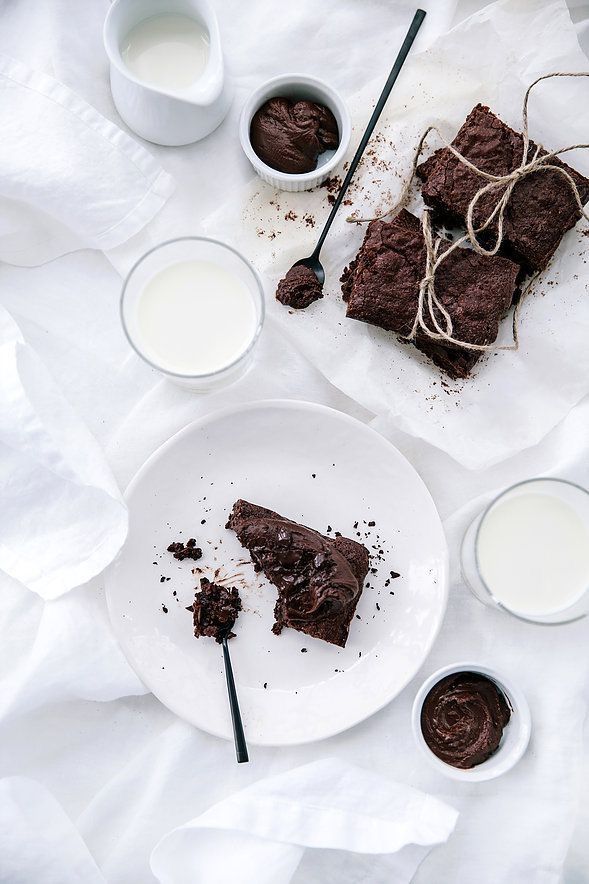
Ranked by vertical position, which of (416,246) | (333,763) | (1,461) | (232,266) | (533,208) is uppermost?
(533,208)

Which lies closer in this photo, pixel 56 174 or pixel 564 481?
pixel 564 481

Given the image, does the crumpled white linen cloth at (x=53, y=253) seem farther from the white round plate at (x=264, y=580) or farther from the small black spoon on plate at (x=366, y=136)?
the small black spoon on plate at (x=366, y=136)

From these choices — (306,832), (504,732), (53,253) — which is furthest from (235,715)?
(53,253)

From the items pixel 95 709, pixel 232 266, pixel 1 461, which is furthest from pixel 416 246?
pixel 95 709

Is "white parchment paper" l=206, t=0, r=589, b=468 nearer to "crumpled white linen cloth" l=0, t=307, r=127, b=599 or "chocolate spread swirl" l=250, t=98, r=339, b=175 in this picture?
"chocolate spread swirl" l=250, t=98, r=339, b=175

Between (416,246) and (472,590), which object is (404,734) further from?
(416,246)

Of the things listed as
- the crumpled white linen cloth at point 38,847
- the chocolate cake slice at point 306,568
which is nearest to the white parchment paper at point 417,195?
the chocolate cake slice at point 306,568
